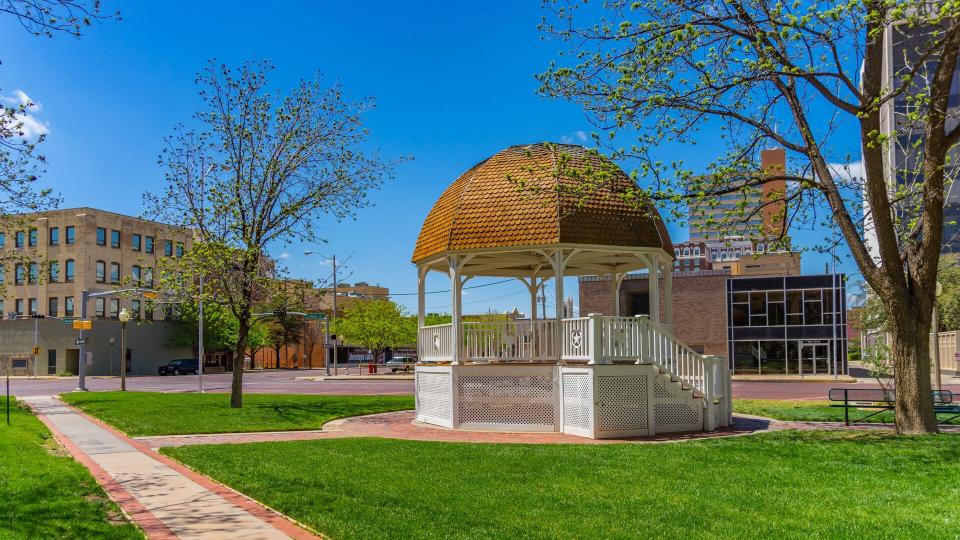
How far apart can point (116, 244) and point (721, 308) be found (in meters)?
52.8

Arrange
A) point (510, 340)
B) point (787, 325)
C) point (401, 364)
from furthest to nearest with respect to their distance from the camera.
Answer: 1. point (401, 364)
2. point (787, 325)
3. point (510, 340)

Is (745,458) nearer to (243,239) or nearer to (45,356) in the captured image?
(243,239)

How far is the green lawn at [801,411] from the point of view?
19469 millimetres

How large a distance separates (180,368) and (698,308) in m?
43.3

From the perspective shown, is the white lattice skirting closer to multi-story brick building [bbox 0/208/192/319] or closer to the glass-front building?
the glass-front building

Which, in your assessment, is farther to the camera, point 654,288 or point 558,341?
point 654,288

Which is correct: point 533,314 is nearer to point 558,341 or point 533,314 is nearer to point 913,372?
point 558,341

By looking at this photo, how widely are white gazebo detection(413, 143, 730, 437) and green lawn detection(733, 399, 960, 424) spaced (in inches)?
138

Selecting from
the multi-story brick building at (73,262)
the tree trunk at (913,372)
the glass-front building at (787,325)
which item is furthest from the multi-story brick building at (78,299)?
the tree trunk at (913,372)

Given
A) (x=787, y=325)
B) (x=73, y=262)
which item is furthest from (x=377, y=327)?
(x=787, y=325)

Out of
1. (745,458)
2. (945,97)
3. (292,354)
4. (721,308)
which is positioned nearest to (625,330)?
(745,458)

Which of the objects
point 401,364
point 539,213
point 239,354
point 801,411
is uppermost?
point 539,213

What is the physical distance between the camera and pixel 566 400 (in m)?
16.6

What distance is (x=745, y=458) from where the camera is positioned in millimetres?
12211
